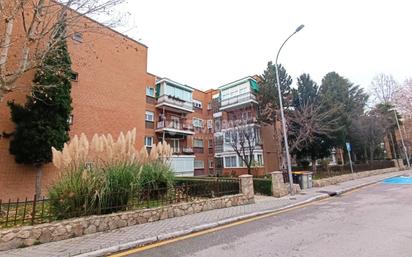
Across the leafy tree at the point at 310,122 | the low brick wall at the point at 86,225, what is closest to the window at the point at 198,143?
the leafy tree at the point at 310,122

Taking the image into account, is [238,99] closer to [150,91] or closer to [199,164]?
[199,164]

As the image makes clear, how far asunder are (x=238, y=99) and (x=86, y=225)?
26.0 m

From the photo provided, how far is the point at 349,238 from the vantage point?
204 inches

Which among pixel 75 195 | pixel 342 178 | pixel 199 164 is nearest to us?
pixel 75 195

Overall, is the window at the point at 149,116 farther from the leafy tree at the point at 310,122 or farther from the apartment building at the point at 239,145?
the leafy tree at the point at 310,122

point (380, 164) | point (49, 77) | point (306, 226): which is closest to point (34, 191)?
point (49, 77)

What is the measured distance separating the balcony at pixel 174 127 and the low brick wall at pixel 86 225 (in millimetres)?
18725

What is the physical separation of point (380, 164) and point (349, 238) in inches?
1219

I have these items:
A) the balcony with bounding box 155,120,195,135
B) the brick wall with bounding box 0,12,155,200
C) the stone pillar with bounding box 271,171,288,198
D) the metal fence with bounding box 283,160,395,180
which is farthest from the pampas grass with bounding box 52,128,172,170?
the balcony with bounding box 155,120,195,135

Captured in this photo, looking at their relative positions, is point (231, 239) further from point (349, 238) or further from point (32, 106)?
point (32, 106)

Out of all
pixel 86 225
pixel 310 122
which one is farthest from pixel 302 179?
pixel 86 225

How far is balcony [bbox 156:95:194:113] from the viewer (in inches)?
1078

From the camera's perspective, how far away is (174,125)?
91.6 ft

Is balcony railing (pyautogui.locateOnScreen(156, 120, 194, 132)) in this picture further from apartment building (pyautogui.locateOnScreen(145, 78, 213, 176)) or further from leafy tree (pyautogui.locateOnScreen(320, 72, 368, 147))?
leafy tree (pyautogui.locateOnScreen(320, 72, 368, 147))
